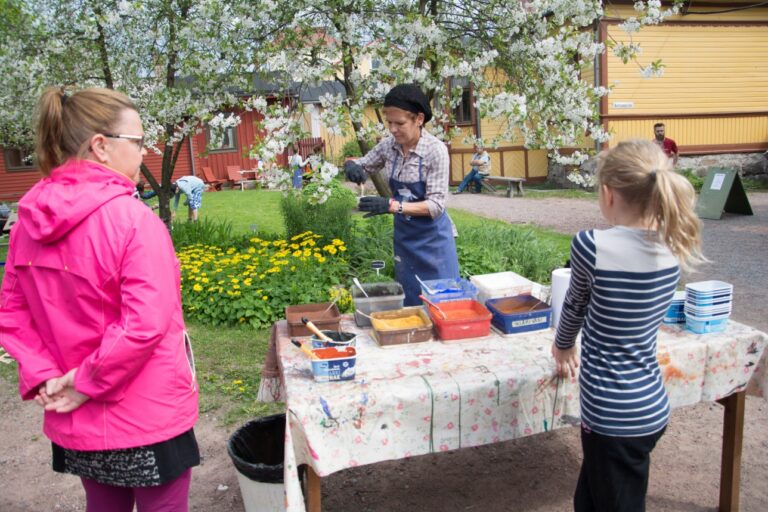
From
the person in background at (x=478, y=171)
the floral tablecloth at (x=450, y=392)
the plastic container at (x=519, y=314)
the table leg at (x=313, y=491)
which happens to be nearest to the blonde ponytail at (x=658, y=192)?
the floral tablecloth at (x=450, y=392)

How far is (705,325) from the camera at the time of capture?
2703 mm

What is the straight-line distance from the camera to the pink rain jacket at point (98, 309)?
176cm

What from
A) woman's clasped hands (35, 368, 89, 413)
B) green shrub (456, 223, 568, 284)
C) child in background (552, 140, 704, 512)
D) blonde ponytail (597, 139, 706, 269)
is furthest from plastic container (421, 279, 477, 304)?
green shrub (456, 223, 568, 284)

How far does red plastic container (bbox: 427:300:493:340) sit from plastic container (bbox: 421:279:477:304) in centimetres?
10

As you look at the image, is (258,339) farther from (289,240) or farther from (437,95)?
(437,95)

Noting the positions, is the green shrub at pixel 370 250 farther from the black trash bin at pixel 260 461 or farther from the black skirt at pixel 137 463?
the black skirt at pixel 137 463

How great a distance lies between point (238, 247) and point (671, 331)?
5976 millimetres

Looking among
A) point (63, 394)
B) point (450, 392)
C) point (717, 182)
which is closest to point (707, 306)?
point (450, 392)

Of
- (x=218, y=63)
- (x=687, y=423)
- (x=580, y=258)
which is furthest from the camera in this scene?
(x=218, y=63)

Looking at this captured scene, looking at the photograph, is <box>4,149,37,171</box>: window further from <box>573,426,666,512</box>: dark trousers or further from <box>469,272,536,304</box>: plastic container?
<box>573,426,666,512</box>: dark trousers

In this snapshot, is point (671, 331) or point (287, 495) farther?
point (671, 331)

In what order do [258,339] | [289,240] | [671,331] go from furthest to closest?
[289,240] → [258,339] → [671,331]

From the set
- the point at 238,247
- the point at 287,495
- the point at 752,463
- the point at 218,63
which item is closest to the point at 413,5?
the point at 218,63

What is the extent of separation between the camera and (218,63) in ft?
19.8
